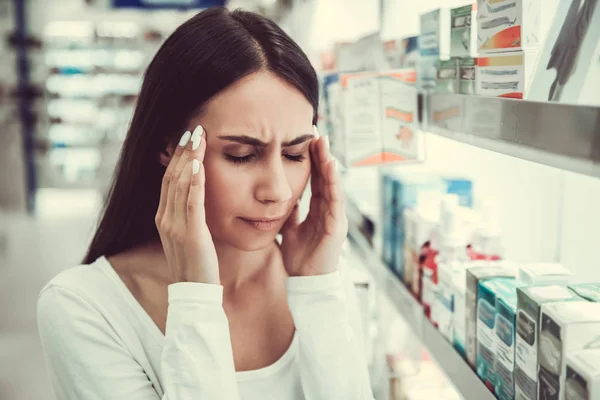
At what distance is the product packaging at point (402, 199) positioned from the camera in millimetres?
1862

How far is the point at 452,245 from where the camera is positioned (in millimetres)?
1492

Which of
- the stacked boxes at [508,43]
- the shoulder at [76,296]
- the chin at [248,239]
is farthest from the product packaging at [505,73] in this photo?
the shoulder at [76,296]

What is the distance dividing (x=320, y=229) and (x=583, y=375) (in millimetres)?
793

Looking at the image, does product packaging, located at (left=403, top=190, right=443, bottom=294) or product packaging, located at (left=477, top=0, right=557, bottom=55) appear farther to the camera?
product packaging, located at (left=403, top=190, right=443, bottom=294)

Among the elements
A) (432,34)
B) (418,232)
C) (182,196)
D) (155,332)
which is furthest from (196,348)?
(432,34)

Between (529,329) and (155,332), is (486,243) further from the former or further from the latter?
(155,332)

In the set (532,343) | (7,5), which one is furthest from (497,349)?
(7,5)

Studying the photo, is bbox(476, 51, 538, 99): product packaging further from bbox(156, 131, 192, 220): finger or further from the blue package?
the blue package

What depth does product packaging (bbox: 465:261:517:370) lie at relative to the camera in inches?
46.5

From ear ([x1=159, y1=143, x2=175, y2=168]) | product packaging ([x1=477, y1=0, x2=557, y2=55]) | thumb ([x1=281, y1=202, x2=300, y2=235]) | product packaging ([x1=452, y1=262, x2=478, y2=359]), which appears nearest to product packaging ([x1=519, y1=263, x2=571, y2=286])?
product packaging ([x1=452, y1=262, x2=478, y2=359])

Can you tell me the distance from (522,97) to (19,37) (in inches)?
356

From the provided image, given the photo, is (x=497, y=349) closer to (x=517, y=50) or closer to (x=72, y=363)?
(x=517, y=50)

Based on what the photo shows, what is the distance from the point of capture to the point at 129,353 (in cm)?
131

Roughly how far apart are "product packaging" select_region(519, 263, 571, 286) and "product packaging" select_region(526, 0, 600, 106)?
34cm
